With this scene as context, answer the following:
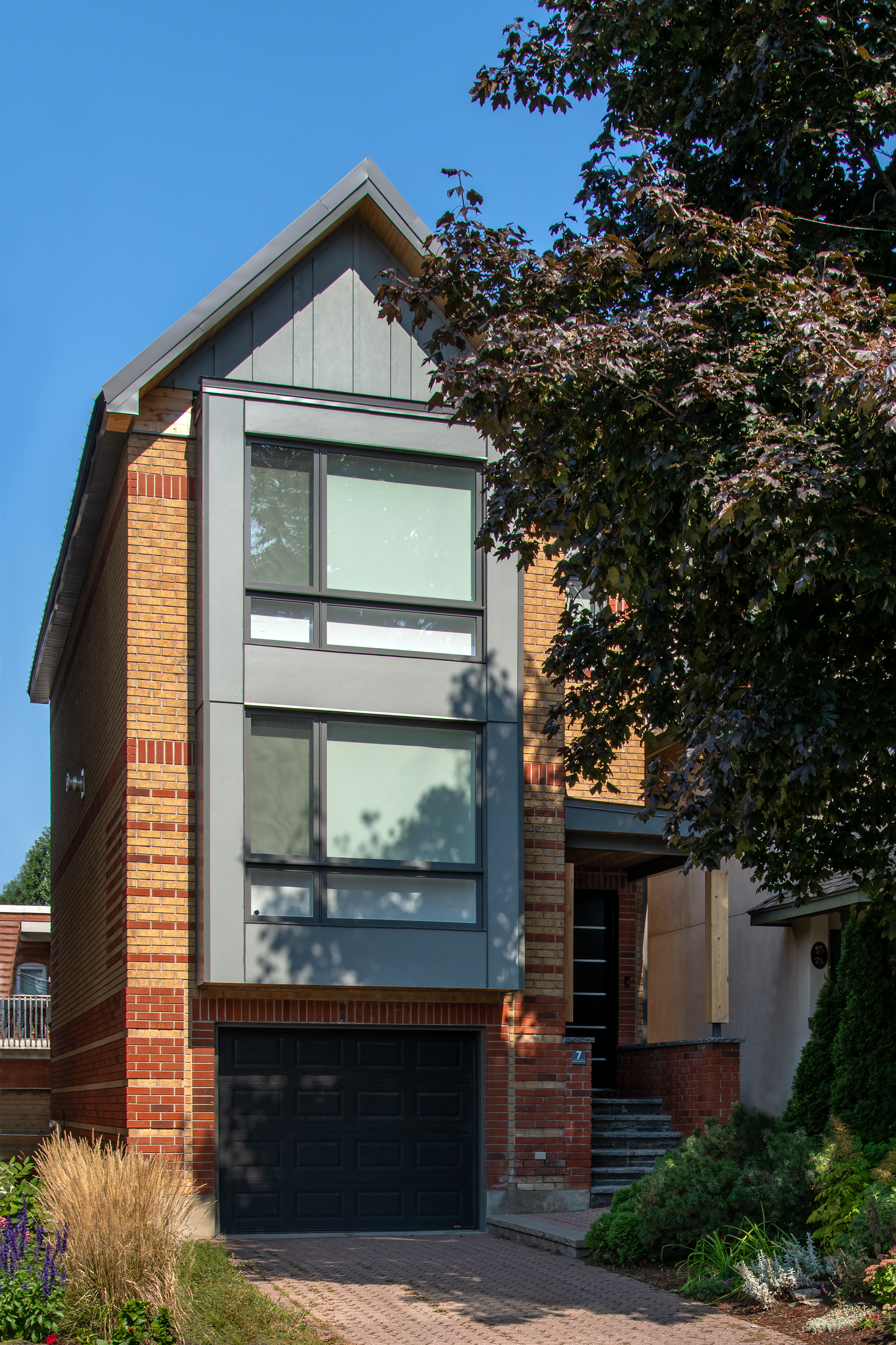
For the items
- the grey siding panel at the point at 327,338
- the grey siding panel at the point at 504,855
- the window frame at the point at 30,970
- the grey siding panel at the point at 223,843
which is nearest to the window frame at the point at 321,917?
the grey siding panel at the point at 223,843

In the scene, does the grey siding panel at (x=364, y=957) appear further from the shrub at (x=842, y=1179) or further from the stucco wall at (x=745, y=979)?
the shrub at (x=842, y=1179)

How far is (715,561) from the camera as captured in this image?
8.34 meters

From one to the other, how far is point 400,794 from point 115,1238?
609 cm

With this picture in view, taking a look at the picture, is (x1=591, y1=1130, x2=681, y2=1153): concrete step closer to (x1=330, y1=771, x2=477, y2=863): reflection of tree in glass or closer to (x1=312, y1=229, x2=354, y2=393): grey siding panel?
(x1=330, y1=771, x2=477, y2=863): reflection of tree in glass

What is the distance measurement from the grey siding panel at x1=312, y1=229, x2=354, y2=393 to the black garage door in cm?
645

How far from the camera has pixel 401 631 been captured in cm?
1397

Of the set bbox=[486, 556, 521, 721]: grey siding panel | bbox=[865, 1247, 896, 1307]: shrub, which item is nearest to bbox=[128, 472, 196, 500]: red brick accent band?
bbox=[486, 556, 521, 721]: grey siding panel

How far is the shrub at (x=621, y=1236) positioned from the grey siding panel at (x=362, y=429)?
7.22 m

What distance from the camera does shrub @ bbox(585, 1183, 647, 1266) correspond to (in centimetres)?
1040

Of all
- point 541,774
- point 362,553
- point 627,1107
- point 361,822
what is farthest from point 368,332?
point 627,1107

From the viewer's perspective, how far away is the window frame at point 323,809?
515 inches

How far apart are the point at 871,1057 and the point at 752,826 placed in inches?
84.1

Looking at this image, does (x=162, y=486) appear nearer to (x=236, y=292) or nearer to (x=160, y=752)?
(x=236, y=292)

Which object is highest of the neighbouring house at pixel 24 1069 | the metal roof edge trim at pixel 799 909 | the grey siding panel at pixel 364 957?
the metal roof edge trim at pixel 799 909
